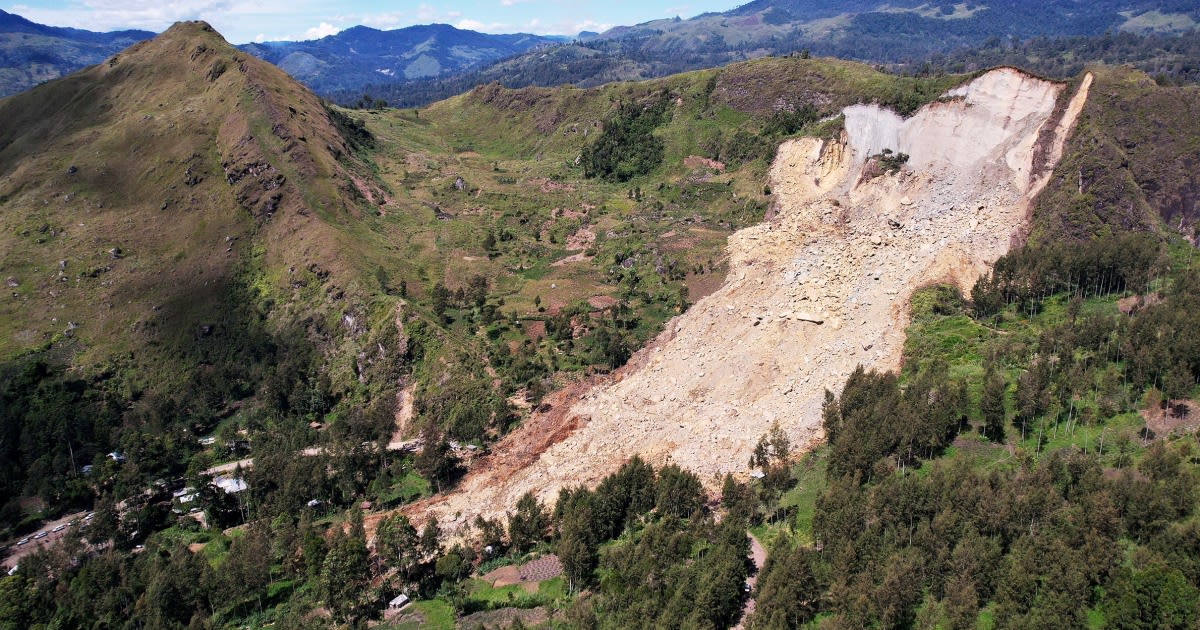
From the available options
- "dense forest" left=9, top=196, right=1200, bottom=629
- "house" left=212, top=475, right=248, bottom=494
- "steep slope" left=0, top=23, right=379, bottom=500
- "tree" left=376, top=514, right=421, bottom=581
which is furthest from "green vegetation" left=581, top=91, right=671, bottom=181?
"tree" left=376, top=514, right=421, bottom=581

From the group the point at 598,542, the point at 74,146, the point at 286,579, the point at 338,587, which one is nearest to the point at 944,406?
the point at 598,542

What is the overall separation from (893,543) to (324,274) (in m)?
67.1

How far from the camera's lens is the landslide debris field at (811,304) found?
54.4 meters

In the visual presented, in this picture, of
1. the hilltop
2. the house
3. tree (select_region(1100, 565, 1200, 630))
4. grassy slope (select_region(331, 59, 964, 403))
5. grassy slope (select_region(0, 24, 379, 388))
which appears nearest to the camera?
tree (select_region(1100, 565, 1200, 630))

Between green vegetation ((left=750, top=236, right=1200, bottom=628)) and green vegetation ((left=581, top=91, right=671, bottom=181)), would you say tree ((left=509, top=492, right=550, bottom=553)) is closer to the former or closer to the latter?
green vegetation ((left=750, top=236, right=1200, bottom=628))

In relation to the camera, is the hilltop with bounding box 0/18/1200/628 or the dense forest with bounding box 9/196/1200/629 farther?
the hilltop with bounding box 0/18/1200/628

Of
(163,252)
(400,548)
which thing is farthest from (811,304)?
(163,252)

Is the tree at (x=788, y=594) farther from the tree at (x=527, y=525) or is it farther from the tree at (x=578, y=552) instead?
the tree at (x=527, y=525)

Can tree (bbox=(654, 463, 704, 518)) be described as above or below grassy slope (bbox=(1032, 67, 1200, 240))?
below

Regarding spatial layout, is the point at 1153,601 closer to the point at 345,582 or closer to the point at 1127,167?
the point at 345,582

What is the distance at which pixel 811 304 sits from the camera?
201 ft

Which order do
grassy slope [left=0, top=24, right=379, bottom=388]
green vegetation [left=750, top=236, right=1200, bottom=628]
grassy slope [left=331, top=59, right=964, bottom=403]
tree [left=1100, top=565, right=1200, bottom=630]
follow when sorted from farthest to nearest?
grassy slope [left=0, top=24, right=379, bottom=388] < grassy slope [left=331, top=59, right=964, bottom=403] < green vegetation [left=750, top=236, right=1200, bottom=628] < tree [left=1100, top=565, right=1200, bottom=630]

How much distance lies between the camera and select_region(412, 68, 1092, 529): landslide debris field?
54.4 metres

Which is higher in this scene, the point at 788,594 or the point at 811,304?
the point at 811,304
